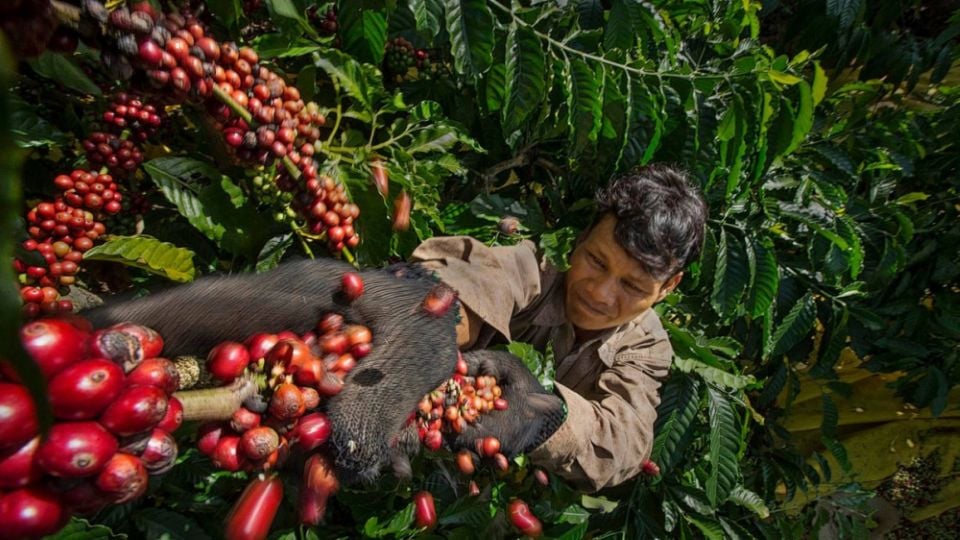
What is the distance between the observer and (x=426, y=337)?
0.83 m

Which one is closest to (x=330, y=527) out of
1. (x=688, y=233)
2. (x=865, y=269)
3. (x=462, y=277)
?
A: (x=462, y=277)

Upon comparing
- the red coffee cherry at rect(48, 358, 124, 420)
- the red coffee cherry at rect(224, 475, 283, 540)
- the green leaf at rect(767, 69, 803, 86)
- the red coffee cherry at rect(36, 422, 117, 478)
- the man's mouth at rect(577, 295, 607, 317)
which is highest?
the green leaf at rect(767, 69, 803, 86)

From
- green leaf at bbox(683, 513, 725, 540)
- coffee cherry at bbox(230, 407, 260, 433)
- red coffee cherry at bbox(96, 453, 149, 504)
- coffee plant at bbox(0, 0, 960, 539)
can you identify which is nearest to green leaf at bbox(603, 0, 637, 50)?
coffee plant at bbox(0, 0, 960, 539)

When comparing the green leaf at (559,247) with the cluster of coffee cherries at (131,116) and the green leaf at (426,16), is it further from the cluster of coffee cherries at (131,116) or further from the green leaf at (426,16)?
the cluster of coffee cherries at (131,116)

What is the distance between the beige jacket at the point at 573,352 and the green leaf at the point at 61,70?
61cm

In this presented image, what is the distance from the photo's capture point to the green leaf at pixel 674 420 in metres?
1.62

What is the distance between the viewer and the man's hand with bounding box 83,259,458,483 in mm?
663

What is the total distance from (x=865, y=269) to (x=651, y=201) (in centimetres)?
140

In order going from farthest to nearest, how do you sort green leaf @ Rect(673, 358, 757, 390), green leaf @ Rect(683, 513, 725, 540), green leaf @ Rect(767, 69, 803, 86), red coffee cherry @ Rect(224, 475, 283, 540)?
green leaf @ Rect(683, 513, 725, 540)
green leaf @ Rect(673, 358, 757, 390)
green leaf @ Rect(767, 69, 803, 86)
red coffee cherry @ Rect(224, 475, 283, 540)

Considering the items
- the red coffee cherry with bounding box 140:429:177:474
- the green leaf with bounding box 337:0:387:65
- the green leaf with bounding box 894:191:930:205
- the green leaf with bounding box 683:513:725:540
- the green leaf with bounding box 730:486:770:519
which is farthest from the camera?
the green leaf with bounding box 894:191:930:205

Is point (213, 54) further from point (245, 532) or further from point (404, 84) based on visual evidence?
point (404, 84)

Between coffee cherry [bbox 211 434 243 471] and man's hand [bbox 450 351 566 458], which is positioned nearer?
coffee cherry [bbox 211 434 243 471]

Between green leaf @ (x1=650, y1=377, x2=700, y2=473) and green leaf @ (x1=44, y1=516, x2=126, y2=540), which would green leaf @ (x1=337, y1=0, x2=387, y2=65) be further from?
green leaf @ (x1=650, y1=377, x2=700, y2=473)

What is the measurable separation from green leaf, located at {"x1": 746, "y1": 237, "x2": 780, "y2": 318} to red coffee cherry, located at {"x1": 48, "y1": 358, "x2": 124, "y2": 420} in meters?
1.61
